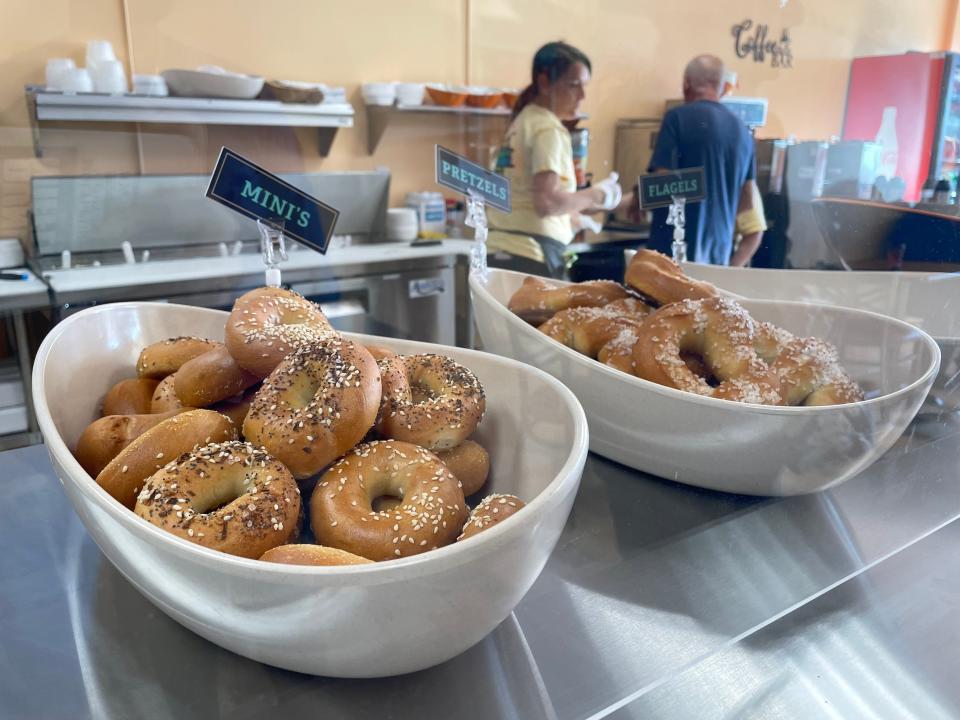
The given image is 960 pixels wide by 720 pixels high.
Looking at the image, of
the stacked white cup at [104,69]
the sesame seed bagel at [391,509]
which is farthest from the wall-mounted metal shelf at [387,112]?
the sesame seed bagel at [391,509]

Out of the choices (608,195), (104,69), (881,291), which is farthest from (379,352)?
(104,69)

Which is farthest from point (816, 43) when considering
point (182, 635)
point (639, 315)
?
point (182, 635)

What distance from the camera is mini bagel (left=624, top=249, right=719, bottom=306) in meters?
0.88

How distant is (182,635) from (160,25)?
3.27 metres

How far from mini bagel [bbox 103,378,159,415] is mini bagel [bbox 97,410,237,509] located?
0.54 ft

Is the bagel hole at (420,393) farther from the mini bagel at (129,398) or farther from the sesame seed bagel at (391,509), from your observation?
the mini bagel at (129,398)

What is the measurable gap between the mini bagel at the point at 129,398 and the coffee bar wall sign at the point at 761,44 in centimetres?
134

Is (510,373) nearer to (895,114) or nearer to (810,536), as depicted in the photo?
(810,536)

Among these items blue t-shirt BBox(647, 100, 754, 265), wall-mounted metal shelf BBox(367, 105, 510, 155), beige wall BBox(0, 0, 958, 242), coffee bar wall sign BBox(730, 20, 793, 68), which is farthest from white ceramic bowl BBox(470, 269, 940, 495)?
wall-mounted metal shelf BBox(367, 105, 510, 155)

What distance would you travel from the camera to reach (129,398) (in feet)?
2.47

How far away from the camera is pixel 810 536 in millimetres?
672

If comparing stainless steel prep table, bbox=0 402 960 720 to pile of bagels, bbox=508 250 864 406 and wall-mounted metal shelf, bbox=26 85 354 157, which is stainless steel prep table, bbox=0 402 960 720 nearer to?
pile of bagels, bbox=508 250 864 406

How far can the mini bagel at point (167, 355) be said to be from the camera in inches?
30.0

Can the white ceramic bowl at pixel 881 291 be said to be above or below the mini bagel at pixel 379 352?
above
